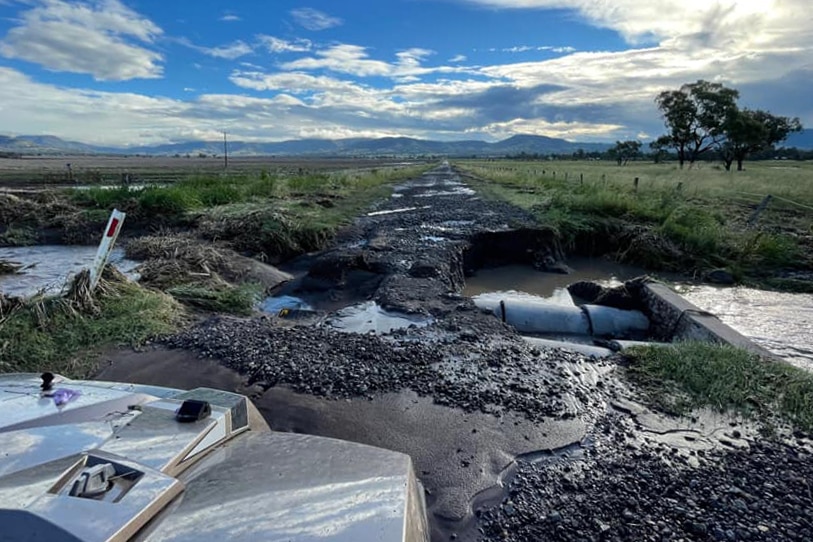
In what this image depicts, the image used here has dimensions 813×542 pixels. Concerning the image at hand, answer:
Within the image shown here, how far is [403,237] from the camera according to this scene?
40.0 feet

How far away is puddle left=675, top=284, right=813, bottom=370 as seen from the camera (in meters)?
6.60

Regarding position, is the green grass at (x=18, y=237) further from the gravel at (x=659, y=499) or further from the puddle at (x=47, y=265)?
the gravel at (x=659, y=499)

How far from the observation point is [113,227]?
16.0ft

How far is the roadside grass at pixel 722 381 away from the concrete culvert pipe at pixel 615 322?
1873 millimetres

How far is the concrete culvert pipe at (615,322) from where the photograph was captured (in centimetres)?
712

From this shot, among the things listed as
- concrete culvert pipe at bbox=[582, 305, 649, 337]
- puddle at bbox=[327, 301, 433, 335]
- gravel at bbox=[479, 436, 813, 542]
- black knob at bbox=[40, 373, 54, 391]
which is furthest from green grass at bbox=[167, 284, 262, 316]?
concrete culvert pipe at bbox=[582, 305, 649, 337]

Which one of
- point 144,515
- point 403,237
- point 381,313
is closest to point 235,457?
point 144,515

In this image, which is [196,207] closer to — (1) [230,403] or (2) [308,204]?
(2) [308,204]

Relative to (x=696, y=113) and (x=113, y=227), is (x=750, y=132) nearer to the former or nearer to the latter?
(x=696, y=113)

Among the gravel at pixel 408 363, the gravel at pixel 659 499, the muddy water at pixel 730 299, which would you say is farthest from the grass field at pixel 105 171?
the gravel at pixel 659 499

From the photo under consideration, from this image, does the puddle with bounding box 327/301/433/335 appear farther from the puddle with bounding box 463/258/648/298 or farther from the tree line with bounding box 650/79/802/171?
the tree line with bounding box 650/79/802/171

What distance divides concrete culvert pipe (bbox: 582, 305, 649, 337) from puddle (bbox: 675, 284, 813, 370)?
56.7 inches

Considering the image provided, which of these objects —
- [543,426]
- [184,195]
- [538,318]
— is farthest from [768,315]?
[184,195]

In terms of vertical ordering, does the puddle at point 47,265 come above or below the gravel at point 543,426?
above
